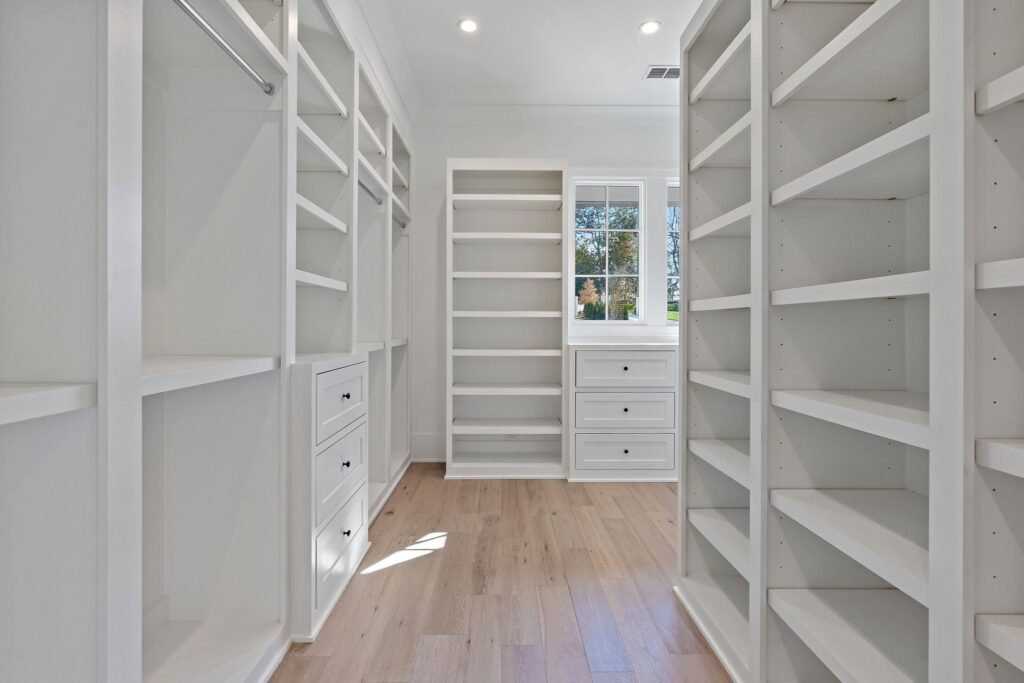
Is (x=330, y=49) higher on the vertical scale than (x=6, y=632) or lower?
higher

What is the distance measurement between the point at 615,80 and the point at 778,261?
2632mm

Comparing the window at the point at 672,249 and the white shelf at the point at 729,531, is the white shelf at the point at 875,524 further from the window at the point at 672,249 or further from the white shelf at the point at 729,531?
the window at the point at 672,249

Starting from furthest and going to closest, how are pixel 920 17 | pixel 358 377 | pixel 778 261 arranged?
pixel 358 377 → pixel 778 261 → pixel 920 17

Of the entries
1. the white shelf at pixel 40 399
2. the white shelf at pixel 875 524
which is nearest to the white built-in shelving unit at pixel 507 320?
the white shelf at pixel 875 524

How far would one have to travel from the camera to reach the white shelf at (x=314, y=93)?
1.78 metres

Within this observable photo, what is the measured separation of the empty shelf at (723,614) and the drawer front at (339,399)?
142cm

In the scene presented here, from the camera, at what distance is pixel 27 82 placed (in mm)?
835

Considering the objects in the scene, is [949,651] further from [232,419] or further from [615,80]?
[615,80]

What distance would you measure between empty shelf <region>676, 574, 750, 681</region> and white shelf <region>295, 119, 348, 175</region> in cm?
210

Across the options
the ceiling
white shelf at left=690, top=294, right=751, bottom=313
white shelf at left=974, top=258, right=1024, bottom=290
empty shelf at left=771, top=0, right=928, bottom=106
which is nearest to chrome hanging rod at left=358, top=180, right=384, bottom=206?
the ceiling

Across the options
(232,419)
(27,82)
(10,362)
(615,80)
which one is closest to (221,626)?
(232,419)

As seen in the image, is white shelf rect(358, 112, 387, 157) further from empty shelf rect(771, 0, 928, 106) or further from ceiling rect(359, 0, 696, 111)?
empty shelf rect(771, 0, 928, 106)

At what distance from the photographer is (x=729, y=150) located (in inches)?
70.8

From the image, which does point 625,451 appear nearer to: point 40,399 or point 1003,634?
point 1003,634
